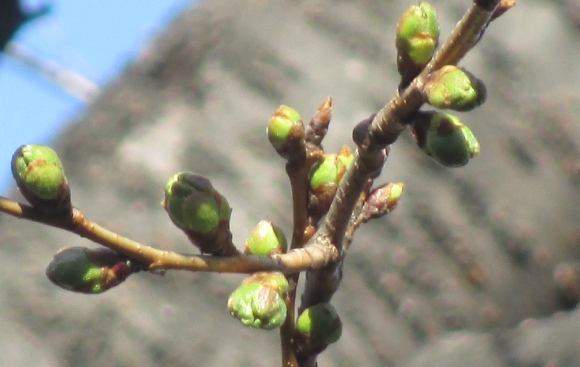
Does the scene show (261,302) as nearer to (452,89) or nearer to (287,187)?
(452,89)

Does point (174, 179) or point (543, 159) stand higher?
point (174, 179)

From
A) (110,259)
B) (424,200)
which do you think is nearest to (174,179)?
(110,259)

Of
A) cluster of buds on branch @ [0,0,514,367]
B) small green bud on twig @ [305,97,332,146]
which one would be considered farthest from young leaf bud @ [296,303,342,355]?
small green bud on twig @ [305,97,332,146]

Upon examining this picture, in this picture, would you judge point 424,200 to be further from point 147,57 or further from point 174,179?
point 174,179

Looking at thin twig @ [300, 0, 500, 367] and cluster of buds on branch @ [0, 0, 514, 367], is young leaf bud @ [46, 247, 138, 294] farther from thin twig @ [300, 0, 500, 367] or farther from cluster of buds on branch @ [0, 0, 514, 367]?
thin twig @ [300, 0, 500, 367]

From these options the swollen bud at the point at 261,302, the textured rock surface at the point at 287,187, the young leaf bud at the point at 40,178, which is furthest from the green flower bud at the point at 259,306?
the textured rock surface at the point at 287,187

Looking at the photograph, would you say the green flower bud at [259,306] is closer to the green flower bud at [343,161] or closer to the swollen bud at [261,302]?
the swollen bud at [261,302]
